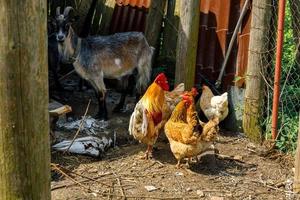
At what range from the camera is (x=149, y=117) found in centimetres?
613

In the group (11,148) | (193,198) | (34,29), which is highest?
(34,29)

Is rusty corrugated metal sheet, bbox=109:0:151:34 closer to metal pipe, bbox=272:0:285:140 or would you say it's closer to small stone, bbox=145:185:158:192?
metal pipe, bbox=272:0:285:140

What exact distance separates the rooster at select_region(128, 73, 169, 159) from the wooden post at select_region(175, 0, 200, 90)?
65 centimetres

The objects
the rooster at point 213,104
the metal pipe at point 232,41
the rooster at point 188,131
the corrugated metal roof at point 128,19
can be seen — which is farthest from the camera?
the corrugated metal roof at point 128,19

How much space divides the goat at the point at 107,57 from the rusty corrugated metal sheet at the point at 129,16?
1.03 metres

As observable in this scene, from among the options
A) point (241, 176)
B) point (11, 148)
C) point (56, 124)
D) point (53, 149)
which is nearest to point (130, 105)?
point (56, 124)

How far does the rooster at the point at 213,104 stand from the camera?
670 cm

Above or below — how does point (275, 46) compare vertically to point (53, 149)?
above

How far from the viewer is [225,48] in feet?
24.5

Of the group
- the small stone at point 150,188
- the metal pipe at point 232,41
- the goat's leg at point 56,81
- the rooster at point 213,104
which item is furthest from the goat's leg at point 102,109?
the small stone at point 150,188

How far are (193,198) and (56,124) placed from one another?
9.43 feet

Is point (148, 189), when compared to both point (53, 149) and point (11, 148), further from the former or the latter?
point (11, 148)

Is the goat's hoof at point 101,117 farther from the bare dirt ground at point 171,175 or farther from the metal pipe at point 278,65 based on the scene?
the metal pipe at point 278,65

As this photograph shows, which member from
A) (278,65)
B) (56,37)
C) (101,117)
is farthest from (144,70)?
(278,65)
